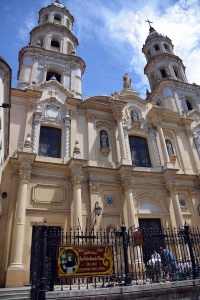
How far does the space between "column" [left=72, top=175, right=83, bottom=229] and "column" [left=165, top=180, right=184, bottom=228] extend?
255 inches

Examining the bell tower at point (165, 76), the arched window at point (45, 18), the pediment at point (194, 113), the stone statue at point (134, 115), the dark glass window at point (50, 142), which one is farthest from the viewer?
the arched window at point (45, 18)

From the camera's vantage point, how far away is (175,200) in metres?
16.2

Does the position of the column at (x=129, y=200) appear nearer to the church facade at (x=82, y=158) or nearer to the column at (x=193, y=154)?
the church facade at (x=82, y=158)

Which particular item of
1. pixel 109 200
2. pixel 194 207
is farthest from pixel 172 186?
pixel 109 200

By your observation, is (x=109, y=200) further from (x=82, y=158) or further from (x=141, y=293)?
(x=141, y=293)

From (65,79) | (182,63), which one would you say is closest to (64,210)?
(65,79)

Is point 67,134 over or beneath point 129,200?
over

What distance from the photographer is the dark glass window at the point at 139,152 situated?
1798 centimetres

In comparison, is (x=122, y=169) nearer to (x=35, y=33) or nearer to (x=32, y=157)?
(x=32, y=157)

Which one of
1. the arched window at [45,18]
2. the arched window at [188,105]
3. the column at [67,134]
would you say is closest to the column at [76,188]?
the column at [67,134]

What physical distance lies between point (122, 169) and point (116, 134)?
11.5 feet

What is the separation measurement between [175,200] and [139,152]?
14.8 ft

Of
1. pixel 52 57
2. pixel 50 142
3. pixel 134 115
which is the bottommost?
pixel 50 142

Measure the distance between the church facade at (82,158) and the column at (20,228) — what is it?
0.15ft
